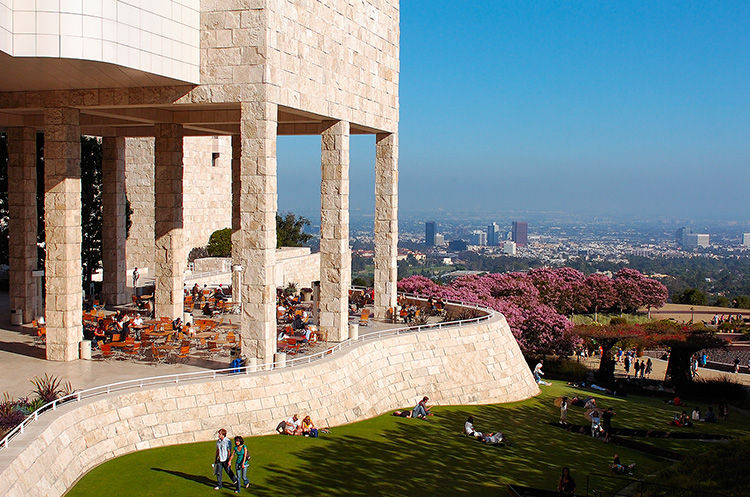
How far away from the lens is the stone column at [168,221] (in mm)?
26188

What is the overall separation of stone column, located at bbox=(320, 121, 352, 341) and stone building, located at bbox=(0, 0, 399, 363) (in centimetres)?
4

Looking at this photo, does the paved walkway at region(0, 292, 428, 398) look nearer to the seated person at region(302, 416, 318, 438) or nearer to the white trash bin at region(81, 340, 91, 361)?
the white trash bin at region(81, 340, 91, 361)

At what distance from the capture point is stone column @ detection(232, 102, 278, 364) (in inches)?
790

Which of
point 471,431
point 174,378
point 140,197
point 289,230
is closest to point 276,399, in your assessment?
point 174,378

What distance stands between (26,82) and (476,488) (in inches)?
633

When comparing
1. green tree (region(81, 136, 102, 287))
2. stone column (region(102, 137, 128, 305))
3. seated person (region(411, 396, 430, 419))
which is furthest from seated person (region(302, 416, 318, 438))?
green tree (region(81, 136, 102, 287))

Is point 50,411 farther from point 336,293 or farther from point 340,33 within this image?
point 340,33

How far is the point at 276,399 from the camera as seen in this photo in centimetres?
1912

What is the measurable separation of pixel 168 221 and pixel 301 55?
829 centimetres

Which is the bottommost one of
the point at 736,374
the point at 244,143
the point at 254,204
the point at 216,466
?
the point at 736,374

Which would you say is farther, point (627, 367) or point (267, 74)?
point (627, 367)

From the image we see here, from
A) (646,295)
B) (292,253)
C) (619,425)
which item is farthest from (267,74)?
(646,295)

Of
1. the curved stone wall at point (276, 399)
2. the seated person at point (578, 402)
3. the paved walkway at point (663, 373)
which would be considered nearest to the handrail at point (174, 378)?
the curved stone wall at point (276, 399)

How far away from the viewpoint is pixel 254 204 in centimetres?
2027
